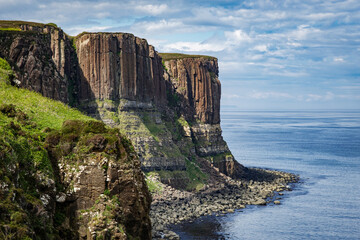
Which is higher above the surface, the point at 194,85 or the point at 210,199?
the point at 194,85

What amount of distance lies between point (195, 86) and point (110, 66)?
4179 centimetres

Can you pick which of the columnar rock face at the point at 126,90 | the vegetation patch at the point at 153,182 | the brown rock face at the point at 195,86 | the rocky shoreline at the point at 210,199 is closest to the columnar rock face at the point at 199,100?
the brown rock face at the point at 195,86

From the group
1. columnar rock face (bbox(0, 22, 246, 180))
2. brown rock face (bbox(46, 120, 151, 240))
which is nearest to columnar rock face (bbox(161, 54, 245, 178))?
columnar rock face (bbox(0, 22, 246, 180))

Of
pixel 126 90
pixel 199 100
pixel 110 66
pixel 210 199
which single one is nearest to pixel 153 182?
pixel 210 199

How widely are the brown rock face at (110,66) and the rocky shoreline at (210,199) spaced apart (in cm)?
3077

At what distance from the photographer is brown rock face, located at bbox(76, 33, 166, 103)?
453ft

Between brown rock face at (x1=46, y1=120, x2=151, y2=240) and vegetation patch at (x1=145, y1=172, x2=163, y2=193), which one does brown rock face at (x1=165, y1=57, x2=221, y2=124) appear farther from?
brown rock face at (x1=46, y1=120, x2=151, y2=240)

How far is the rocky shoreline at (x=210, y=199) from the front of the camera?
Result: 337 feet

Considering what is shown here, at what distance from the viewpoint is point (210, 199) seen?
125 m

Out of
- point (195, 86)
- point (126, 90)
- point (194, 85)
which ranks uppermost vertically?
point (194, 85)

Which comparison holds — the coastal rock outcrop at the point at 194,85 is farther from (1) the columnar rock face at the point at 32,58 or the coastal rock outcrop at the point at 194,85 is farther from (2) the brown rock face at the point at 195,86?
(1) the columnar rock face at the point at 32,58

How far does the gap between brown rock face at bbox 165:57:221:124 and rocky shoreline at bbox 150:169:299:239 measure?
28927mm

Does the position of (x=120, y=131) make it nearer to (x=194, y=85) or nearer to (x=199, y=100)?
(x=199, y=100)

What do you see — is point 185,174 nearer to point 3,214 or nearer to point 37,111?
point 37,111
